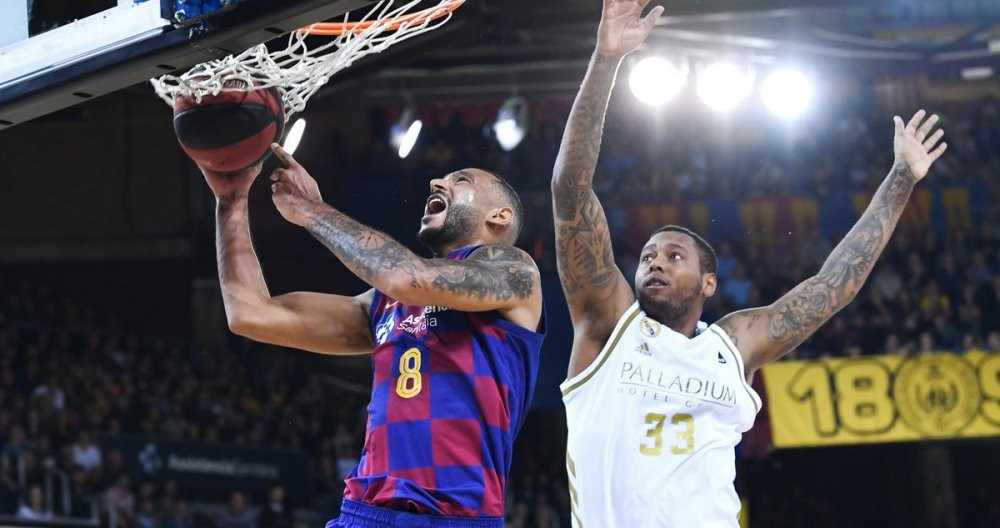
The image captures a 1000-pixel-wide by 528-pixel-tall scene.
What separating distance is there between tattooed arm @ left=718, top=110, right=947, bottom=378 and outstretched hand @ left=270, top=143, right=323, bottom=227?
1.54m

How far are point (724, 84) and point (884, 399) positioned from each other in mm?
4194

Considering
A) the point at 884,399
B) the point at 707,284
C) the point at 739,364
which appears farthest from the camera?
the point at 884,399

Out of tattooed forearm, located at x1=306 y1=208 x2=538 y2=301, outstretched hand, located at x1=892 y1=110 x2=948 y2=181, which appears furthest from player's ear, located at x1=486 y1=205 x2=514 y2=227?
outstretched hand, located at x1=892 y1=110 x2=948 y2=181

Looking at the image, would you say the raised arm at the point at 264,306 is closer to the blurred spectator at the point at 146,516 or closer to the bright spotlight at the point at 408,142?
the blurred spectator at the point at 146,516

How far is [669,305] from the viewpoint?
176 inches

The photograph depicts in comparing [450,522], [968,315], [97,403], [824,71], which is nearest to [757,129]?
[824,71]

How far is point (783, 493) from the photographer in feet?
47.8

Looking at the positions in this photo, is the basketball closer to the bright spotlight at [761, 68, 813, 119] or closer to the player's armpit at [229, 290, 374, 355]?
the player's armpit at [229, 290, 374, 355]

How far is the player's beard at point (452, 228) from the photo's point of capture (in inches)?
152

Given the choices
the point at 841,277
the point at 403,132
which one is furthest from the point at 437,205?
the point at 403,132

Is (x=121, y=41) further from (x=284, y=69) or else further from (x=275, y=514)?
(x=275, y=514)

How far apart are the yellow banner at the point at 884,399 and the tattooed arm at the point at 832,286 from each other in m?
8.03

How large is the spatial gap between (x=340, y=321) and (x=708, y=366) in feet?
3.99

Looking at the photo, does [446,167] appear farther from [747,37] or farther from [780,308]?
[780,308]
